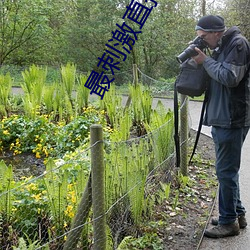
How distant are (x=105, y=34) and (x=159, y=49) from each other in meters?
2.68

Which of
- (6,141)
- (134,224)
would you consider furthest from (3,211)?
(6,141)

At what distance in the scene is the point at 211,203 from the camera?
414 centimetres

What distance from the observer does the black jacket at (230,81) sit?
2.86 meters

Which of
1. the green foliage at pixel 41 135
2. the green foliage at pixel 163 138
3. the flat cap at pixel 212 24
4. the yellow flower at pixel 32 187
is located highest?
the flat cap at pixel 212 24

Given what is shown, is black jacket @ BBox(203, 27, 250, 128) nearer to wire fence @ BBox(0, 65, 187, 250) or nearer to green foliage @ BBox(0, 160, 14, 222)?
wire fence @ BBox(0, 65, 187, 250)

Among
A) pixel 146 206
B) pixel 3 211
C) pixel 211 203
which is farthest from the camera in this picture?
pixel 211 203

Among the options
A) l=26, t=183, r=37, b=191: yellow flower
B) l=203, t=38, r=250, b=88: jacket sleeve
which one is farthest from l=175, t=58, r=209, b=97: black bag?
l=26, t=183, r=37, b=191: yellow flower

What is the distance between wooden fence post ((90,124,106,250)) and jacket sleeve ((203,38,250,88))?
3.48 feet

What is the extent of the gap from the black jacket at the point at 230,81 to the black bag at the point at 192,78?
88mm

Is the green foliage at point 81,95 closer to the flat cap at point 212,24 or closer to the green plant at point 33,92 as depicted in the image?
the green plant at point 33,92

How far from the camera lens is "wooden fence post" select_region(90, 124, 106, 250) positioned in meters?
2.38

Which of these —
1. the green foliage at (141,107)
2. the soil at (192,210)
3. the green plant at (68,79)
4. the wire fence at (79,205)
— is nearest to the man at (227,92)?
the soil at (192,210)

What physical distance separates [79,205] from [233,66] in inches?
58.6

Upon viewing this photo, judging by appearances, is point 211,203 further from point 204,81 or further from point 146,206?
point 204,81
